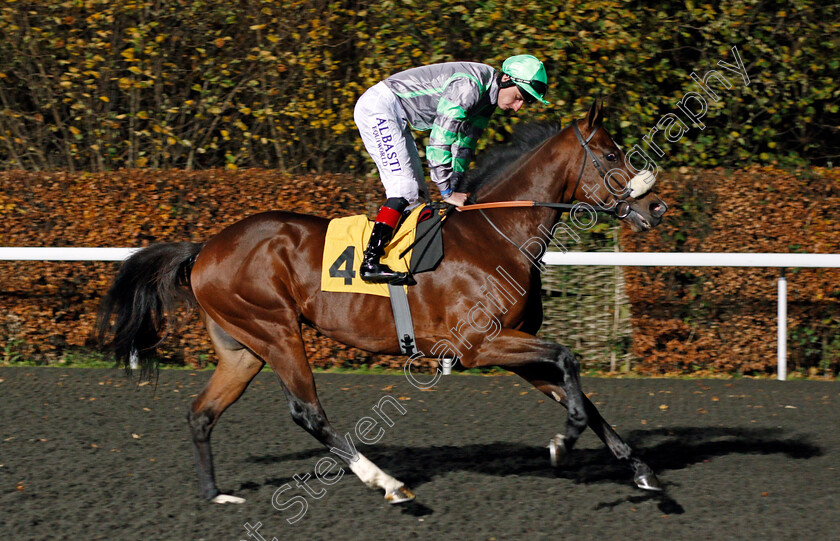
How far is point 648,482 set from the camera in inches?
149

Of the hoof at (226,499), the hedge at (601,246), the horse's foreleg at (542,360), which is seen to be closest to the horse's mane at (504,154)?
the horse's foreleg at (542,360)

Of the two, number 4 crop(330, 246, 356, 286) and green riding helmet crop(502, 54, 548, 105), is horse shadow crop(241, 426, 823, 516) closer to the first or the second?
number 4 crop(330, 246, 356, 286)

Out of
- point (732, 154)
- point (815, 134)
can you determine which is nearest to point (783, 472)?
point (732, 154)

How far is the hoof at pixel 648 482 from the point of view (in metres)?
3.79

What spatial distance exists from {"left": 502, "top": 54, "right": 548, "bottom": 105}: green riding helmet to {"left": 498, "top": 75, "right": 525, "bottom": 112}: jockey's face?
27 millimetres

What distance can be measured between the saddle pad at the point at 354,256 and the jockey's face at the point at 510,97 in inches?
25.1

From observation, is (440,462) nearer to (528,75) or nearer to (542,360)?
(542,360)

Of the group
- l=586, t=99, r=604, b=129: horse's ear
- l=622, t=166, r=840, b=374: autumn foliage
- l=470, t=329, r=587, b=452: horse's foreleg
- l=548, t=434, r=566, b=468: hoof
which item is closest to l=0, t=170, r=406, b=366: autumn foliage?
l=622, t=166, r=840, b=374: autumn foliage

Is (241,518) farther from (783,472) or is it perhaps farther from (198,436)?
(783,472)

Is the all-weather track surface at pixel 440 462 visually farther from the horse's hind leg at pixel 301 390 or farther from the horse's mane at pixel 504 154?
the horse's mane at pixel 504 154

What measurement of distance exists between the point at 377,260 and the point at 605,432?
129 centimetres

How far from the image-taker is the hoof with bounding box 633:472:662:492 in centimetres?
379

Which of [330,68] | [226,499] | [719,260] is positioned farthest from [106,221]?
[719,260]

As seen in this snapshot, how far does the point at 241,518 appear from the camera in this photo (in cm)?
371
